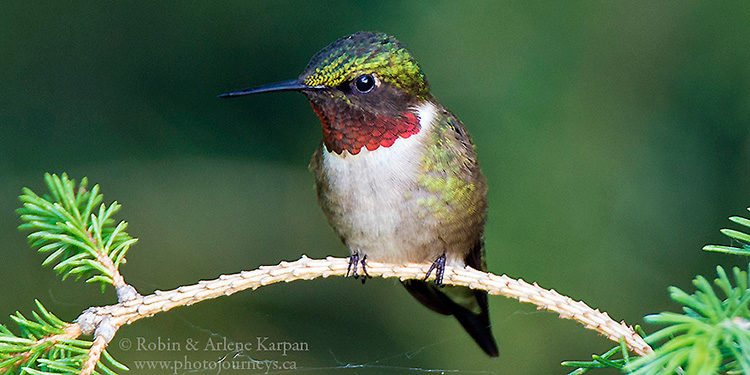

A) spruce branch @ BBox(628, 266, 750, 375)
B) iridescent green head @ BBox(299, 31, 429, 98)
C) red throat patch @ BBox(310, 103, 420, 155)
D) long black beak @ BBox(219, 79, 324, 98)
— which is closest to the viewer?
spruce branch @ BBox(628, 266, 750, 375)

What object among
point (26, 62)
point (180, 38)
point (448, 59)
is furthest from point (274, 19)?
point (26, 62)

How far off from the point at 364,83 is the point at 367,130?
6.7 inches

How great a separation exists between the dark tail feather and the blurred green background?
9 centimetres

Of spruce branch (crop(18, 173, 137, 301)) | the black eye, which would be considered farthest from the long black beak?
spruce branch (crop(18, 173, 137, 301))

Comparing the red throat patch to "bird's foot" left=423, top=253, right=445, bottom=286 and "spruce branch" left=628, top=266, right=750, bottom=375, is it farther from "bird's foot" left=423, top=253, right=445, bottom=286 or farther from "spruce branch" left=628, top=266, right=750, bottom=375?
"spruce branch" left=628, top=266, right=750, bottom=375

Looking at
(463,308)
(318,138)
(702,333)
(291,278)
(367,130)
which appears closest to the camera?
(702,333)

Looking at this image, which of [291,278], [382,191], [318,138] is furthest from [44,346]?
[318,138]

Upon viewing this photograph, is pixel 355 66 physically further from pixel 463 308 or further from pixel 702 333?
pixel 702 333

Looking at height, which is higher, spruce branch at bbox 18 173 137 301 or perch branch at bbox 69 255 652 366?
spruce branch at bbox 18 173 137 301

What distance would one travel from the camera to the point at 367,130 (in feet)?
8.06

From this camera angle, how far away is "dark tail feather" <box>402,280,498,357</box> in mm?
3174

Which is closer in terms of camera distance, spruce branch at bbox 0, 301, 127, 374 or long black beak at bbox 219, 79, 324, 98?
spruce branch at bbox 0, 301, 127, 374

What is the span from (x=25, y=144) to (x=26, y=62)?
0.53 meters

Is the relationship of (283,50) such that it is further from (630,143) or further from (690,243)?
(690,243)
